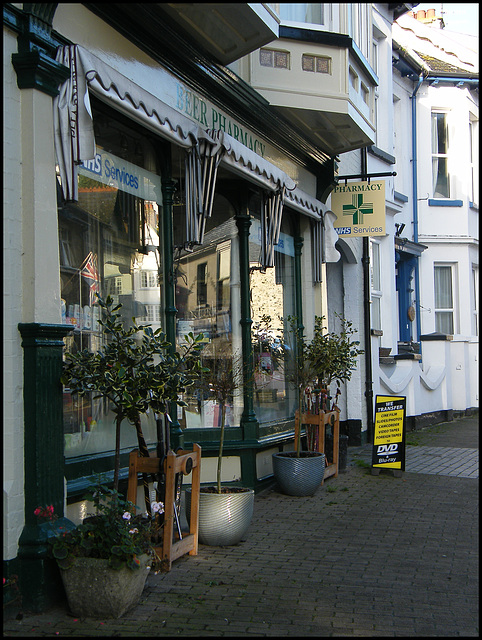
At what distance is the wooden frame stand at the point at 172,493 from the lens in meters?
5.44

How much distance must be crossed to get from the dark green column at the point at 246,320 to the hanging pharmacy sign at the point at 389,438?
2027 millimetres

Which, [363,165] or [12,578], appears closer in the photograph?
[12,578]

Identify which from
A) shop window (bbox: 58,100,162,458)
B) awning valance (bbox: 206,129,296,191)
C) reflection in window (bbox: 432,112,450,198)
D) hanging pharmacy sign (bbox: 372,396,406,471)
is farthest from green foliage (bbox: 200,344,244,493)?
reflection in window (bbox: 432,112,450,198)

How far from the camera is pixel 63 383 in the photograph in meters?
4.95

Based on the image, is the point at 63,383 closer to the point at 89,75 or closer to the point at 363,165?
the point at 89,75

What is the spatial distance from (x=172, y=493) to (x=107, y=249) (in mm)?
2318

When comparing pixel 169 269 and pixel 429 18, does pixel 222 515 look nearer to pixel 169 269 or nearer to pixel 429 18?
pixel 169 269

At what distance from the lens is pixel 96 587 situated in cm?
447

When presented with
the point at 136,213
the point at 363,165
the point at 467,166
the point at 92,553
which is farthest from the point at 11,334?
A: the point at 467,166

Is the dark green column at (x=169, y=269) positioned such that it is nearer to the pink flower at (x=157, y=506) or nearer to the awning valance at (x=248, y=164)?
the awning valance at (x=248, y=164)

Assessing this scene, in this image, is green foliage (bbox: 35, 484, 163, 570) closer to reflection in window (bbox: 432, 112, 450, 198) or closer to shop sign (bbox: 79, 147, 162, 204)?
shop sign (bbox: 79, 147, 162, 204)

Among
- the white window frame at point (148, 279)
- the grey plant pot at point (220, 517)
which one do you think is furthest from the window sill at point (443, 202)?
the grey plant pot at point (220, 517)

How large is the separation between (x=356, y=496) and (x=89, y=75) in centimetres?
550

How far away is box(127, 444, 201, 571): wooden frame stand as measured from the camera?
544cm
